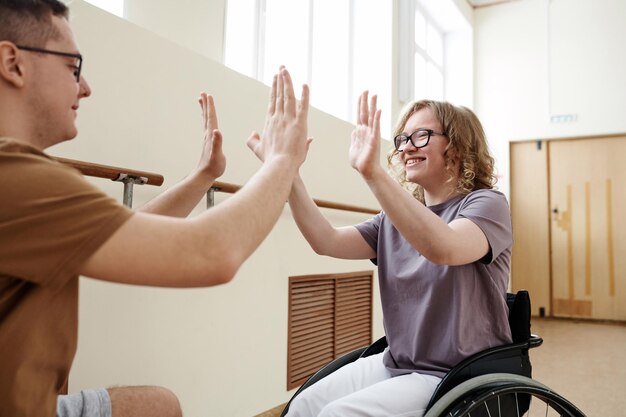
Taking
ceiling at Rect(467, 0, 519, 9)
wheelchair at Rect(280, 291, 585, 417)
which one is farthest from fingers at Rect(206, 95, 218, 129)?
ceiling at Rect(467, 0, 519, 9)

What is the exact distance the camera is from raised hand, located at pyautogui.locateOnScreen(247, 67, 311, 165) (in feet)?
3.01

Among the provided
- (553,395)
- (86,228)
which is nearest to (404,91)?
(553,395)

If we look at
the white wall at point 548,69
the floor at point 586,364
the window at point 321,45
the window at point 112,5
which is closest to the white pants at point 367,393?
the window at point 112,5

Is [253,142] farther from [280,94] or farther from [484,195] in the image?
[484,195]

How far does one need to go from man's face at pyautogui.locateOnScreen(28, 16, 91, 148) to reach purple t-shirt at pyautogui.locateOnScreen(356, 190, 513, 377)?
2.89 ft

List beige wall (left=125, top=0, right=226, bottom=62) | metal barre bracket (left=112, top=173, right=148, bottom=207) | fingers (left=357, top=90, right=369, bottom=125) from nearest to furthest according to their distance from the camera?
1. fingers (left=357, top=90, right=369, bottom=125)
2. metal barre bracket (left=112, top=173, right=148, bottom=207)
3. beige wall (left=125, top=0, right=226, bottom=62)

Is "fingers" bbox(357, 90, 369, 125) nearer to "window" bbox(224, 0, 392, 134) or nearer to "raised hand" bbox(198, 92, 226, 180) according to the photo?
"raised hand" bbox(198, 92, 226, 180)

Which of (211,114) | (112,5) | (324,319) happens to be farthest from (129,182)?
(324,319)

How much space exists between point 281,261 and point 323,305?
1.72 ft

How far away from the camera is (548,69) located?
5809 mm

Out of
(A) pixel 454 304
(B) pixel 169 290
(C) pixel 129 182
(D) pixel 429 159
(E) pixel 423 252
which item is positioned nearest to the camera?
(E) pixel 423 252

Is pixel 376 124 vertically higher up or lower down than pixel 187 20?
lower down

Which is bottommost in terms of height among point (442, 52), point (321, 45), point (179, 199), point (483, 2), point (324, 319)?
point (324, 319)

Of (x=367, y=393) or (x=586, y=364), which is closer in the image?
(x=367, y=393)
